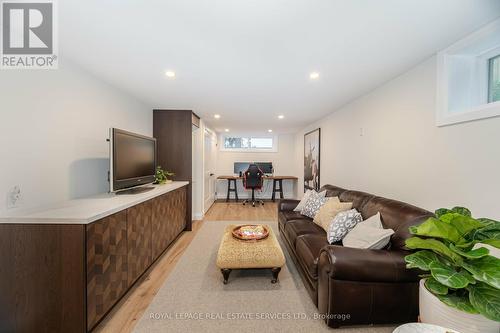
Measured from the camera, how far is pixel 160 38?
1.60 metres

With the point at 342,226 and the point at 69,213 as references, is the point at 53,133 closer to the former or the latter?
the point at 69,213

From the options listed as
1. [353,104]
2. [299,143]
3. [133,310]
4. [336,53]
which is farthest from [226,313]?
[299,143]

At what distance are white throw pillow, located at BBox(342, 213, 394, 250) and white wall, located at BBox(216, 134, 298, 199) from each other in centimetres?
487

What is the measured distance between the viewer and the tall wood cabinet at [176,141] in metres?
3.80

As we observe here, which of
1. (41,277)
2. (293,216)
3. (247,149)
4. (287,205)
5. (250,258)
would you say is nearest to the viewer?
(41,277)

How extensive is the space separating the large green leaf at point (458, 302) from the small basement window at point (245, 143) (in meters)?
5.95

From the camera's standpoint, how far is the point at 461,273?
101 cm

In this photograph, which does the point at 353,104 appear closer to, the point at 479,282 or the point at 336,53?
the point at 336,53

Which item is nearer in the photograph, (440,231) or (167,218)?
(440,231)

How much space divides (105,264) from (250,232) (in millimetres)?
1474

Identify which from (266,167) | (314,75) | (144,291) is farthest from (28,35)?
(266,167)

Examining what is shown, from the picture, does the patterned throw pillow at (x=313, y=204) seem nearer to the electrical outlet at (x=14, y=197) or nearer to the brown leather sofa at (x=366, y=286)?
the brown leather sofa at (x=366, y=286)

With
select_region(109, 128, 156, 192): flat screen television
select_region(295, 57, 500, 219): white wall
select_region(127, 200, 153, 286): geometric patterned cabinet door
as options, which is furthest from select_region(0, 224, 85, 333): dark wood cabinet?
select_region(295, 57, 500, 219): white wall

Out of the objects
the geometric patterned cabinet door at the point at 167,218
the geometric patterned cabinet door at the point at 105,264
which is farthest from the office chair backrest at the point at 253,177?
the geometric patterned cabinet door at the point at 105,264
